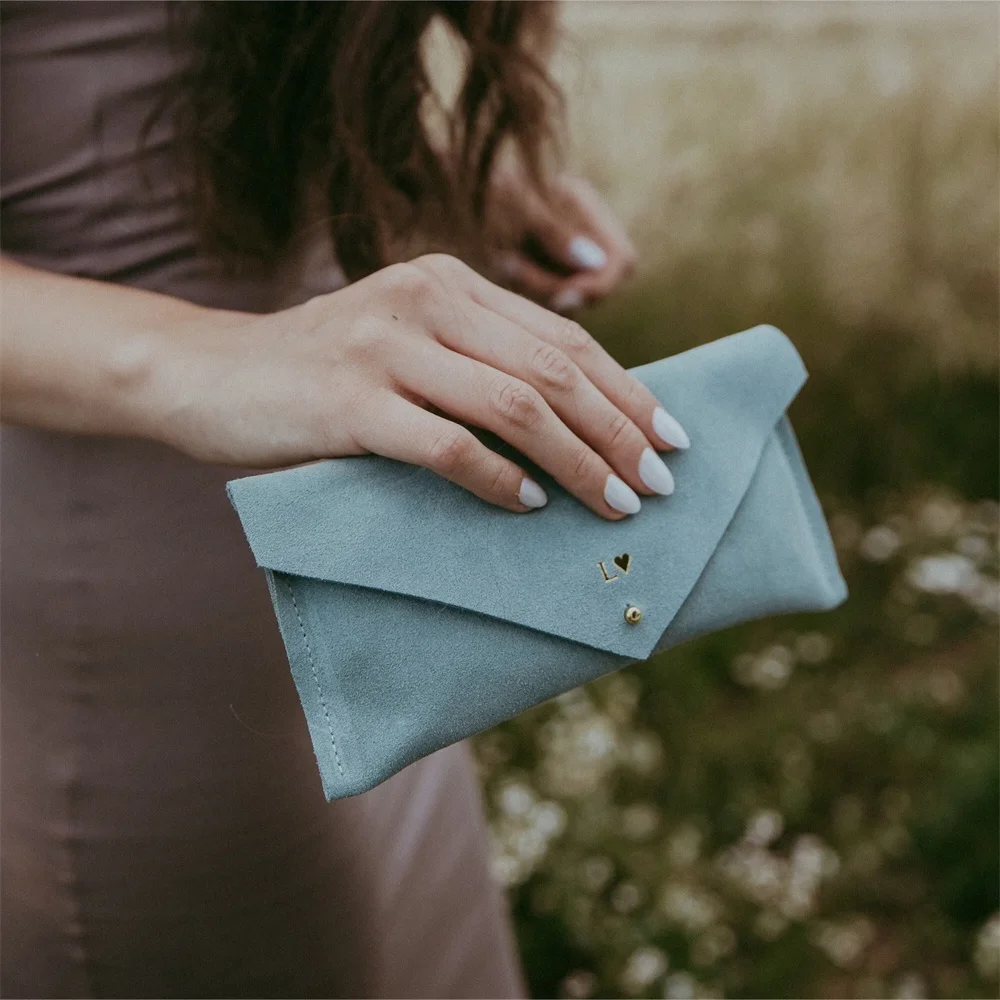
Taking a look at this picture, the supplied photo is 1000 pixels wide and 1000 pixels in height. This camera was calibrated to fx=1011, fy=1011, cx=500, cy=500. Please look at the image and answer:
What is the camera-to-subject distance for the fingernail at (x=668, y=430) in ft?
2.43

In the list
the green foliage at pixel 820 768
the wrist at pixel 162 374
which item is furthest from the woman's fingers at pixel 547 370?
the green foliage at pixel 820 768

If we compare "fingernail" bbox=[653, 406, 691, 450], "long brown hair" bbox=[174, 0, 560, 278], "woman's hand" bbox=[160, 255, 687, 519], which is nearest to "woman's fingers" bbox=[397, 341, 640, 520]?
"woman's hand" bbox=[160, 255, 687, 519]

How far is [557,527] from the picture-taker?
729 millimetres

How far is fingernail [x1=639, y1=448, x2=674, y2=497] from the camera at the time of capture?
2.40 feet

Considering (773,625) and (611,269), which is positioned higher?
(611,269)

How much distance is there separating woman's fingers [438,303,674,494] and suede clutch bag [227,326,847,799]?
0.06 meters

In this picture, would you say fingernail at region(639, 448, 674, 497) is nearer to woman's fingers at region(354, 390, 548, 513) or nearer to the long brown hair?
woman's fingers at region(354, 390, 548, 513)

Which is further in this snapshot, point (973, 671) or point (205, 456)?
point (973, 671)

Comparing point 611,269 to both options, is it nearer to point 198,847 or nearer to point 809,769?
point 198,847

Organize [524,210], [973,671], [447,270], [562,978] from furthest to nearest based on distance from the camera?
[973,671] → [562,978] → [524,210] → [447,270]

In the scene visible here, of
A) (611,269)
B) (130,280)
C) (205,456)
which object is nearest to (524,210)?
(611,269)

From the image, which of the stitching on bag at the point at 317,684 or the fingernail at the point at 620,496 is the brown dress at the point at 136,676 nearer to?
the stitching on bag at the point at 317,684

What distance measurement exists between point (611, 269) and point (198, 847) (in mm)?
714

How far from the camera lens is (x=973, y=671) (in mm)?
2301
